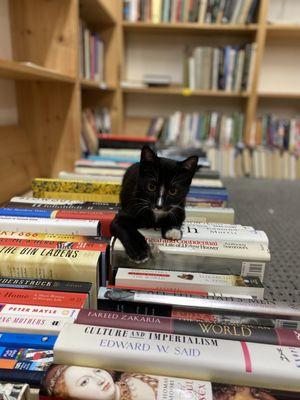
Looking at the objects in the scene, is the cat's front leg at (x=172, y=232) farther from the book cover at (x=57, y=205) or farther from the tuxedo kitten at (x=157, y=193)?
the book cover at (x=57, y=205)

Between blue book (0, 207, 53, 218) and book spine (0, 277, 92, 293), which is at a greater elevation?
blue book (0, 207, 53, 218)

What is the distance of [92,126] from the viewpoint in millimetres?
1722

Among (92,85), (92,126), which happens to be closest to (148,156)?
(92,85)

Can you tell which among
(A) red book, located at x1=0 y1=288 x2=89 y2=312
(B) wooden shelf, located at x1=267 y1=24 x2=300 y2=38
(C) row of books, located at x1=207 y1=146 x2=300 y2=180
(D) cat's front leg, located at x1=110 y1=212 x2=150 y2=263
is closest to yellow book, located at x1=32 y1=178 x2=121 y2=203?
(D) cat's front leg, located at x1=110 y1=212 x2=150 y2=263

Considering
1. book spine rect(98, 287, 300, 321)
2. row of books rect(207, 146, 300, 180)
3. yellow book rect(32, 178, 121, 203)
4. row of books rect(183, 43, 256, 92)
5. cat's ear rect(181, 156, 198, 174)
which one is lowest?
row of books rect(207, 146, 300, 180)

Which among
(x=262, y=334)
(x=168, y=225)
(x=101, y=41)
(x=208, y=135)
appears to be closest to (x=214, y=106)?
(x=208, y=135)

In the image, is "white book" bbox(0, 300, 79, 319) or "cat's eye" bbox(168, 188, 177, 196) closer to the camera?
"white book" bbox(0, 300, 79, 319)

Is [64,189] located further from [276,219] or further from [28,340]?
[276,219]

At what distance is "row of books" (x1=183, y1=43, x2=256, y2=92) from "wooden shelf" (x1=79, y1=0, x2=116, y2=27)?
551 millimetres

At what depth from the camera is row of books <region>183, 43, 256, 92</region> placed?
1.89 metres

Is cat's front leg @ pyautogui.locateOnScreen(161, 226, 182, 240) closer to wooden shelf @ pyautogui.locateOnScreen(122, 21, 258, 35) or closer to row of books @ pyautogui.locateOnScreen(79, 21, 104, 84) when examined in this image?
row of books @ pyautogui.locateOnScreen(79, 21, 104, 84)

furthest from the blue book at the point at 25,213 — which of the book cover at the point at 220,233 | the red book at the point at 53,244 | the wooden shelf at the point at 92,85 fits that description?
the wooden shelf at the point at 92,85

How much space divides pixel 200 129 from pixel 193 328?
1.80 meters

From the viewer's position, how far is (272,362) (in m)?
0.37
